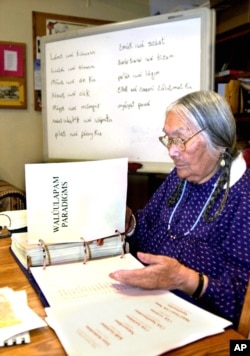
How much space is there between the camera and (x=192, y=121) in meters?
1.12

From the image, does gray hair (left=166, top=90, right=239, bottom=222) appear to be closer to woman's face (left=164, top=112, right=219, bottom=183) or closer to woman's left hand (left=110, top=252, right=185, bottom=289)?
woman's face (left=164, top=112, right=219, bottom=183)

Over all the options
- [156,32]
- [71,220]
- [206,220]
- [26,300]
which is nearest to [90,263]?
[71,220]

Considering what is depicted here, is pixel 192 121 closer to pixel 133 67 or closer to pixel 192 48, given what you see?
pixel 192 48

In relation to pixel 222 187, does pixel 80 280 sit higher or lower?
lower

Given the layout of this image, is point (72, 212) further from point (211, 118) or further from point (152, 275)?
point (211, 118)

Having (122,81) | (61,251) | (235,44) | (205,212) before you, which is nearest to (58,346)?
(61,251)

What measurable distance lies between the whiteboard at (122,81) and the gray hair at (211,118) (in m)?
0.81

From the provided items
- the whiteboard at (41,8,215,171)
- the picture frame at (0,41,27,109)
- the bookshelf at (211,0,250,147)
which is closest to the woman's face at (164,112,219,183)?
the whiteboard at (41,8,215,171)

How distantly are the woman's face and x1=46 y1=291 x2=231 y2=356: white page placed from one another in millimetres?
455

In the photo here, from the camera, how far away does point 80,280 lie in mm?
877

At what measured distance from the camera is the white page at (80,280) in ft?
2.62

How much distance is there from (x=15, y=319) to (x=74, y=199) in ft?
1.21

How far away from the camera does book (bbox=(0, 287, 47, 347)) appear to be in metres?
0.63

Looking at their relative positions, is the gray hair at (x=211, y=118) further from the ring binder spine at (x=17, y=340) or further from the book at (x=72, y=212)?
the ring binder spine at (x=17, y=340)
